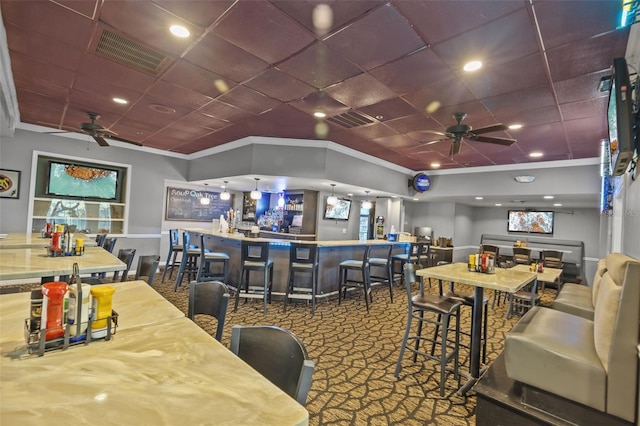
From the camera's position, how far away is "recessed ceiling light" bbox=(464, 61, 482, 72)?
2910mm

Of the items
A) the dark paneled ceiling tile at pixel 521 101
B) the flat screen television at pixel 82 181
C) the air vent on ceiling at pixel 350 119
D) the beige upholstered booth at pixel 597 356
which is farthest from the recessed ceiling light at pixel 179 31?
the flat screen television at pixel 82 181

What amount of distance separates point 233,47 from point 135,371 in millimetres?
2759

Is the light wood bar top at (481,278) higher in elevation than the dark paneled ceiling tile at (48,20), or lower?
lower

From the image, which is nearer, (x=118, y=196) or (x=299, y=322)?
(x=299, y=322)

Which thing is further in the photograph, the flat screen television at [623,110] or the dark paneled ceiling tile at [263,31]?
the dark paneled ceiling tile at [263,31]

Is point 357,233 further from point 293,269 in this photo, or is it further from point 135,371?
point 135,371

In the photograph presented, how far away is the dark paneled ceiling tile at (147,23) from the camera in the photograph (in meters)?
2.38

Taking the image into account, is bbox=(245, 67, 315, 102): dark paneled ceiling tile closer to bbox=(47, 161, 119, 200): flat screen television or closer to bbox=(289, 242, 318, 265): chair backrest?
bbox=(289, 242, 318, 265): chair backrest

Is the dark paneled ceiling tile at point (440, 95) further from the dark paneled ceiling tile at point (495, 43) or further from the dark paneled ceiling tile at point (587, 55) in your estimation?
the dark paneled ceiling tile at point (587, 55)

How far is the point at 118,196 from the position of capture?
7.07 meters

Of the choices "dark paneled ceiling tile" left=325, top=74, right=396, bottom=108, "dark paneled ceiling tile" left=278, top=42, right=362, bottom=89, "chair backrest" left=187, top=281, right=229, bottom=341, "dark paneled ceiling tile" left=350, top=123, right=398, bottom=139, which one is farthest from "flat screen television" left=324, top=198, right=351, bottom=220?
"chair backrest" left=187, top=281, right=229, bottom=341

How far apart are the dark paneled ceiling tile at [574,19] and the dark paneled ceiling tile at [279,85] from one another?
7.34 ft

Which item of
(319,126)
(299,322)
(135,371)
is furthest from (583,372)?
(319,126)

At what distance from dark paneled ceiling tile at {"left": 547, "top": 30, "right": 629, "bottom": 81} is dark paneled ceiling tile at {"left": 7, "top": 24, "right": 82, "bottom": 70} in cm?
462
